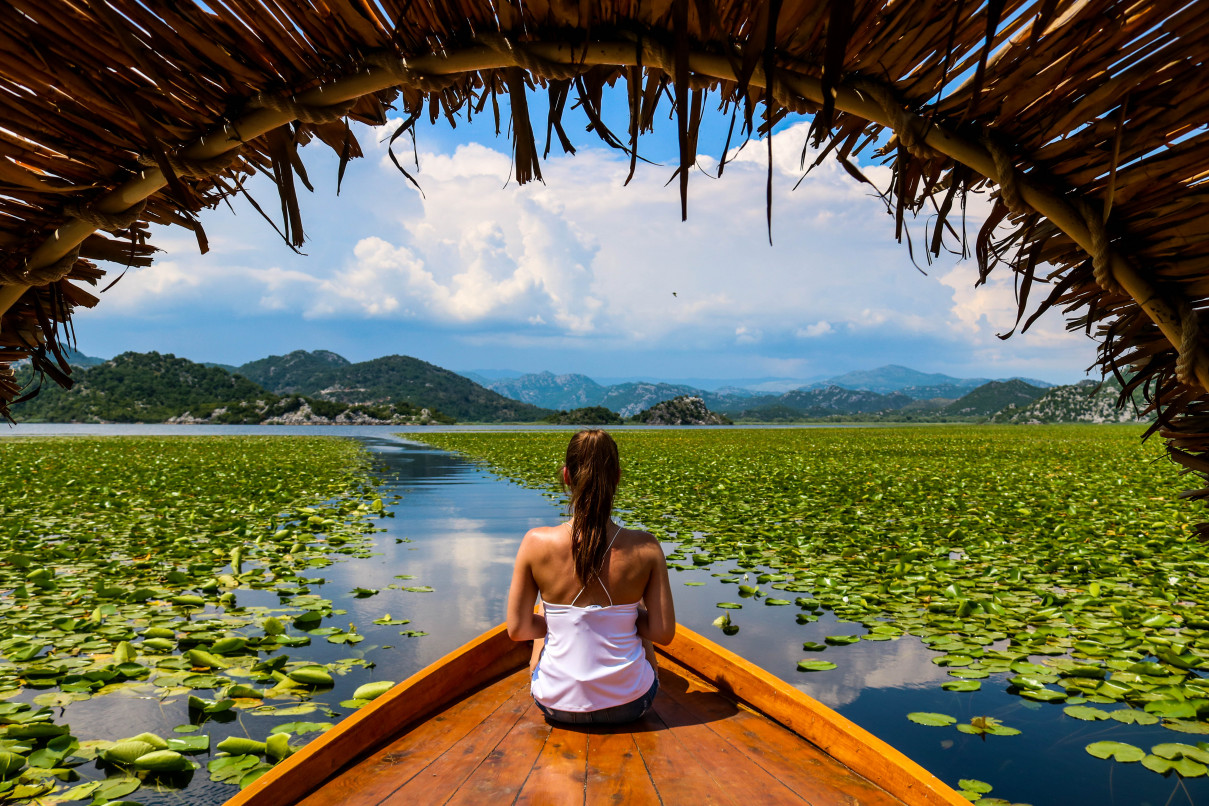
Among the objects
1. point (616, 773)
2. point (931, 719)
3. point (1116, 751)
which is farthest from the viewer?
point (931, 719)

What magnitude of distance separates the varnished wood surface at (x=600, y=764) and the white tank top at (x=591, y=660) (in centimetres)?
14

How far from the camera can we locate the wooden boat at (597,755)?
6.63 ft

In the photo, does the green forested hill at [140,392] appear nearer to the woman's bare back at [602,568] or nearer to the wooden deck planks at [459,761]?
the wooden deck planks at [459,761]

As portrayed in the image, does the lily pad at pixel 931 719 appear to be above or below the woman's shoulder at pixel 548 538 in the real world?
below

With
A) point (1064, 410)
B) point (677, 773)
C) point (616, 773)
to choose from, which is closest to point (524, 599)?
point (616, 773)

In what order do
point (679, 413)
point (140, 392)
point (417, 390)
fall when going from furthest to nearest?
point (417, 390), point (679, 413), point (140, 392)

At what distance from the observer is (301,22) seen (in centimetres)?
132

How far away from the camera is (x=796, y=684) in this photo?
3902 millimetres

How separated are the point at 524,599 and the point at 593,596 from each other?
331 mm

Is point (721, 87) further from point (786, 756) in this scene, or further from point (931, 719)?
point (931, 719)

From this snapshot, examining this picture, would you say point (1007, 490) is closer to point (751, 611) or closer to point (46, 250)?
point (751, 611)

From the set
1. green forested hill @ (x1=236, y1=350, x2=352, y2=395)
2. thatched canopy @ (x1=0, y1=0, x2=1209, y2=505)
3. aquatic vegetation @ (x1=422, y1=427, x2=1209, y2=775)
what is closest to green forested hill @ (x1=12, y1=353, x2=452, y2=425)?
green forested hill @ (x1=236, y1=350, x2=352, y2=395)

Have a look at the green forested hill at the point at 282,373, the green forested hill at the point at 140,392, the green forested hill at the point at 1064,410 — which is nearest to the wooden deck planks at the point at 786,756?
the green forested hill at the point at 140,392

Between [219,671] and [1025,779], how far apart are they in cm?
448
